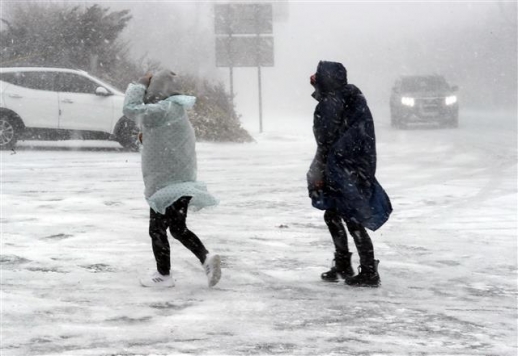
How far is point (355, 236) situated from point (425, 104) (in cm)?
2115

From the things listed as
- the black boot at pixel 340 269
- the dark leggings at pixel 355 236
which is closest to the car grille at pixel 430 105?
the black boot at pixel 340 269

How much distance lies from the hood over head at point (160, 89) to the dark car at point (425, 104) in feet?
70.6

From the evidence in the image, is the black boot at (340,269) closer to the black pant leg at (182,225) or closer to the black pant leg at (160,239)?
the black pant leg at (182,225)

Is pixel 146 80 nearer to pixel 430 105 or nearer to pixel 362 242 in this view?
pixel 362 242

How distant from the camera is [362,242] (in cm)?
632

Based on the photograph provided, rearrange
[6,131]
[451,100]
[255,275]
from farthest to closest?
[451,100] < [6,131] < [255,275]

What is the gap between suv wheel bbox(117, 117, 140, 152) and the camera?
17016mm

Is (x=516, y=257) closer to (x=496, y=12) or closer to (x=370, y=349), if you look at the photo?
(x=370, y=349)

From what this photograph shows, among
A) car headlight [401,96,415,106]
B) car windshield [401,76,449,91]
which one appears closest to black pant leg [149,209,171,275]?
car headlight [401,96,415,106]

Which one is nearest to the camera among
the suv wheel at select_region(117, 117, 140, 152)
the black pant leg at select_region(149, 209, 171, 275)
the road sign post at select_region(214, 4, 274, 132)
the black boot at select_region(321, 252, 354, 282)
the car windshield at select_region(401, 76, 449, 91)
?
the black pant leg at select_region(149, 209, 171, 275)

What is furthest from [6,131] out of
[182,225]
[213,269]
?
[213,269]

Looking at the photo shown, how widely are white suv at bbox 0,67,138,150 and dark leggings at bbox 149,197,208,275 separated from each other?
35.6ft

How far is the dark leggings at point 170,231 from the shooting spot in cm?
611

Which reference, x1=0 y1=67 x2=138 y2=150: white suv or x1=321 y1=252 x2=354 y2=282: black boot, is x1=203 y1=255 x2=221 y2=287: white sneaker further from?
x1=0 y1=67 x2=138 y2=150: white suv
